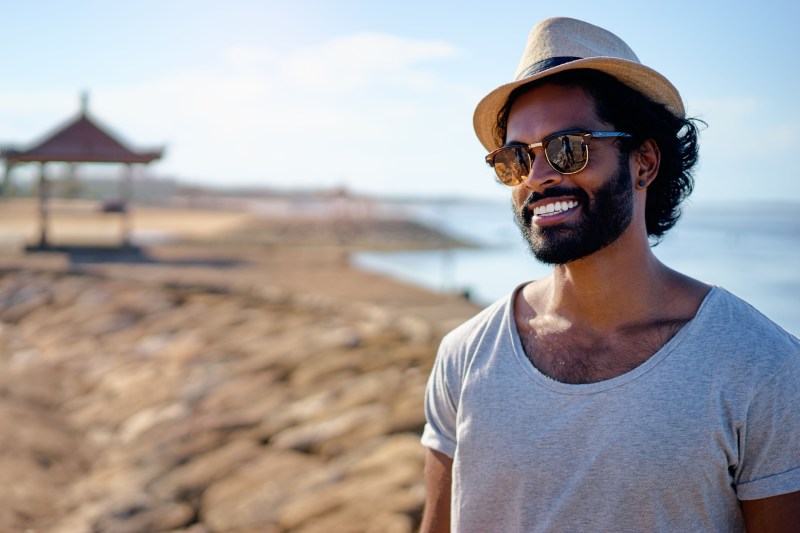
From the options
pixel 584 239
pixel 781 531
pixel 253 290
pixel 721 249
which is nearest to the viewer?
pixel 781 531

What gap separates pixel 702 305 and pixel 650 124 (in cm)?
44

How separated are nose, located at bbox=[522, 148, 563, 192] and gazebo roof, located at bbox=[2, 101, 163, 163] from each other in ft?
56.4

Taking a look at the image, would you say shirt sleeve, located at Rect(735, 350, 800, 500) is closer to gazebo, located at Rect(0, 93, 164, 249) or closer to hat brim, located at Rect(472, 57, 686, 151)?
hat brim, located at Rect(472, 57, 686, 151)

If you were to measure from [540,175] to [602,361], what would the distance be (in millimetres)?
407

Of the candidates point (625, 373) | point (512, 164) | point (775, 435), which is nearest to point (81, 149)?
point (512, 164)

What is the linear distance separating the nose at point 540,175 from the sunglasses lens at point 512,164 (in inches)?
0.8

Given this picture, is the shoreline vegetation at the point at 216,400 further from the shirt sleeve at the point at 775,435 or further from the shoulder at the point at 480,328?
the shirt sleeve at the point at 775,435

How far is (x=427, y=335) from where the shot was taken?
6297mm

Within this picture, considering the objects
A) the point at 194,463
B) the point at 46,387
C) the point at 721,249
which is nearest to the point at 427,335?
the point at 194,463

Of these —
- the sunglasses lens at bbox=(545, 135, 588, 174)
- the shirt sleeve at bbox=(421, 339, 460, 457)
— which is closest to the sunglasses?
the sunglasses lens at bbox=(545, 135, 588, 174)

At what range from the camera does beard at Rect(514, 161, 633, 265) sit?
69.4 inches

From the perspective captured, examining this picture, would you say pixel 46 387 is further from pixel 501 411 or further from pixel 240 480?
pixel 501 411

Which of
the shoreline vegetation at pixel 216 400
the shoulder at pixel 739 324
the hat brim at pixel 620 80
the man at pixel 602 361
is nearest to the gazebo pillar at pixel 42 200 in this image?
the shoreline vegetation at pixel 216 400

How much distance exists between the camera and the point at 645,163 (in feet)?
Result: 6.28
